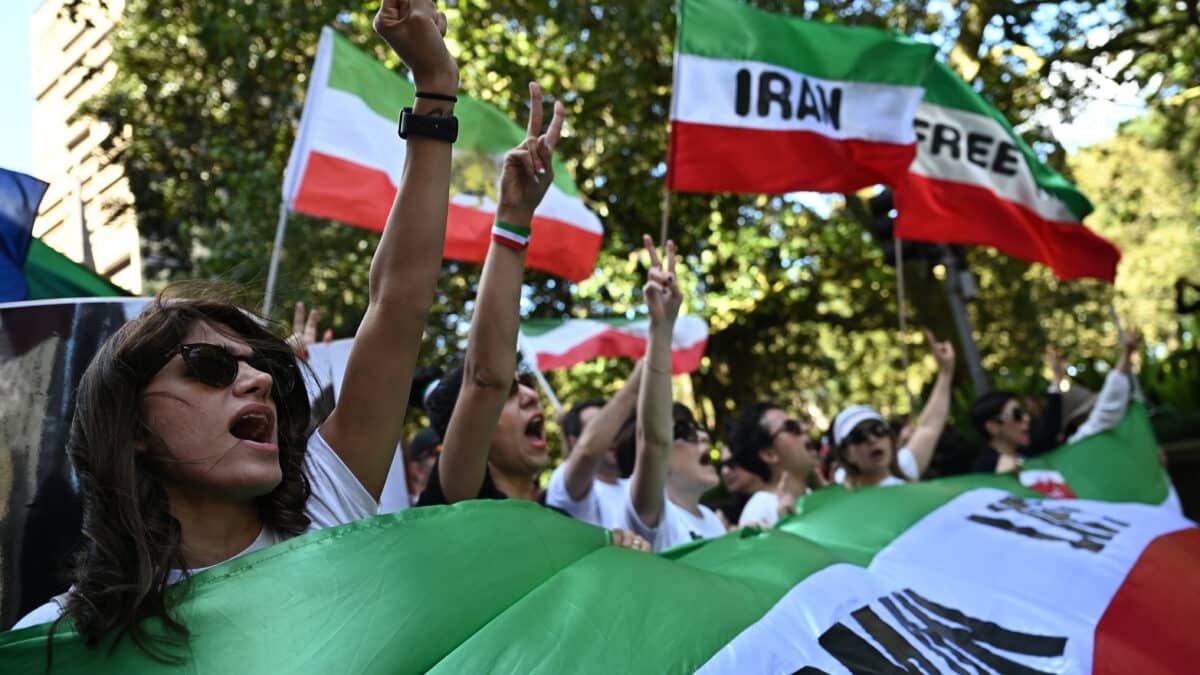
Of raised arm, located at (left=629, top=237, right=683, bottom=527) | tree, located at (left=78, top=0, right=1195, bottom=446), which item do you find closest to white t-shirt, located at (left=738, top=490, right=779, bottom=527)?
raised arm, located at (left=629, top=237, right=683, bottom=527)

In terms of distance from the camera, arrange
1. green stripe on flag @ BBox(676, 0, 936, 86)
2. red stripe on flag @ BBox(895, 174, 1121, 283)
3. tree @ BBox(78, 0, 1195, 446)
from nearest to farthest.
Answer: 1. green stripe on flag @ BBox(676, 0, 936, 86)
2. red stripe on flag @ BBox(895, 174, 1121, 283)
3. tree @ BBox(78, 0, 1195, 446)

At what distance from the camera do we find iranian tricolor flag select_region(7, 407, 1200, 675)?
1688 mm

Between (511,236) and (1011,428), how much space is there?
451 centimetres

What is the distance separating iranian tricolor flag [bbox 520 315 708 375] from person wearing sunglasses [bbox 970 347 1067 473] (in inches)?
73.0

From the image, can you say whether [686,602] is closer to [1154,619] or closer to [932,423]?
[1154,619]

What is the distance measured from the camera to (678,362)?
775 centimetres

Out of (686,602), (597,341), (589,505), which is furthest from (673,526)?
(597,341)

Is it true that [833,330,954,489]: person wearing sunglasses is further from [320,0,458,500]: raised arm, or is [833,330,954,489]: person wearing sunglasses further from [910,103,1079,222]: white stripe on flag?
[320,0,458,500]: raised arm

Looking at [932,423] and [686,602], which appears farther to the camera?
[932,423]

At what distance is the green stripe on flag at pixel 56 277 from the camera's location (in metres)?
3.35

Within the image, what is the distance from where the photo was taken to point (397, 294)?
2.06 metres

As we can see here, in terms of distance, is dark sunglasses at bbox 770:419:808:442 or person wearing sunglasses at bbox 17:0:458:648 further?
dark sunglasses at bbox 770:419:808:442

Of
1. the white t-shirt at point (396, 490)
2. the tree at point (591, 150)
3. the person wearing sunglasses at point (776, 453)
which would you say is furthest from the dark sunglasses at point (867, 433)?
the tree at point (591, 150)

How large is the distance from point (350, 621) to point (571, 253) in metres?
5.39
